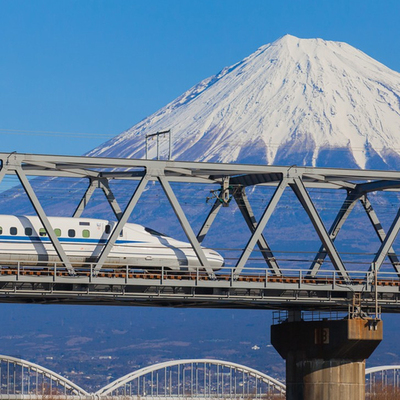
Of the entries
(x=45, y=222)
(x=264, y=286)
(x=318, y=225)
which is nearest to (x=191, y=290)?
(x=264, y=286)

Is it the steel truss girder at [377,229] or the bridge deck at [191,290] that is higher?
the steel truss girder at [377,229]

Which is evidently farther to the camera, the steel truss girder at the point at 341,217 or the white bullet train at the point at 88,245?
the steel truss girder at the point at 341,217

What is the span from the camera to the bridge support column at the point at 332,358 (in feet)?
247

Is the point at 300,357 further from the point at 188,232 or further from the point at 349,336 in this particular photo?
the point at 188,232

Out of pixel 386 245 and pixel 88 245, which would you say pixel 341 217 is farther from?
pixel 88 245

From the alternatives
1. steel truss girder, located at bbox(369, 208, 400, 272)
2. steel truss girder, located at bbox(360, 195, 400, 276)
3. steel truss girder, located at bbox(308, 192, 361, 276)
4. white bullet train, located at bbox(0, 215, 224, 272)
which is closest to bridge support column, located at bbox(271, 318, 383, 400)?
steel truss girder, located at bbox(369, 208, 400, 272)

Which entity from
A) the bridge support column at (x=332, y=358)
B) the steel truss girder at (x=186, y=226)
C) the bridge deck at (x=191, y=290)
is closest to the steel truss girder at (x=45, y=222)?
the bridge deck at (x=191, y=290)

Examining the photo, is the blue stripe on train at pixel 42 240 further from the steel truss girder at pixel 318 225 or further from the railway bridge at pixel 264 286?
the steel truss girder at pixel 318 225

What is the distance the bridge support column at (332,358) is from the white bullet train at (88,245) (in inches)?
360

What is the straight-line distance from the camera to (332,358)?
7631cm

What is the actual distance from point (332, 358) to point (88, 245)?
20046 mm

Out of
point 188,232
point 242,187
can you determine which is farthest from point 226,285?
point 242,187

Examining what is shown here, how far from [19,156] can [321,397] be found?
26.1 metres

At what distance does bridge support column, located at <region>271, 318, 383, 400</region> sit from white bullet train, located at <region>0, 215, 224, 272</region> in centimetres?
915
